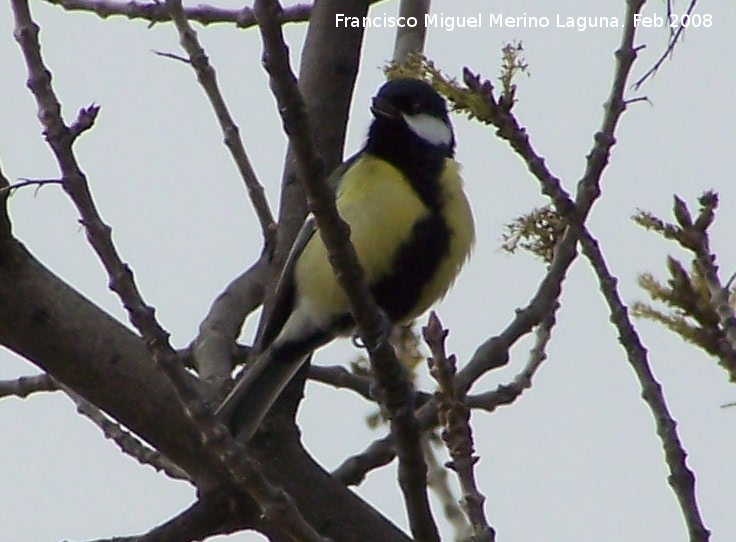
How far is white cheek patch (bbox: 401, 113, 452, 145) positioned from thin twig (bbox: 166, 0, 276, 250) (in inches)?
16.8

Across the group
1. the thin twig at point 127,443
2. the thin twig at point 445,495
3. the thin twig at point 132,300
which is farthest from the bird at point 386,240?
the thin twig at point 132,300

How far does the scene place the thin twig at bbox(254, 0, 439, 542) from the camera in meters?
1.55

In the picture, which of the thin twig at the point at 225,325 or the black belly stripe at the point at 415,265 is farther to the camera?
the black belly stripe at the point at 415,265

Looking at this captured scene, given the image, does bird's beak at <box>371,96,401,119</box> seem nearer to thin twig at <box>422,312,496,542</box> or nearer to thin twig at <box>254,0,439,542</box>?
thin twig at <box>254,0,439,542</box>

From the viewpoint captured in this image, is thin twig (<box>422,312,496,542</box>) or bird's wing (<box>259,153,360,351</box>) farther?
bird's wing (<box>259,153,360,351</box>)

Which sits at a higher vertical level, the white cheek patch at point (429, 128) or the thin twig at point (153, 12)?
the thin twig at point (153, 12)

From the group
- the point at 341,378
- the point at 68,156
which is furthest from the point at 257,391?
the point at 68,156

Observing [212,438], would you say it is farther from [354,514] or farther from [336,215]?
[354,514]

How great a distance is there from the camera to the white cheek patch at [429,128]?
2975 mm

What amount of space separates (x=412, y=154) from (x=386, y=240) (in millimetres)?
271

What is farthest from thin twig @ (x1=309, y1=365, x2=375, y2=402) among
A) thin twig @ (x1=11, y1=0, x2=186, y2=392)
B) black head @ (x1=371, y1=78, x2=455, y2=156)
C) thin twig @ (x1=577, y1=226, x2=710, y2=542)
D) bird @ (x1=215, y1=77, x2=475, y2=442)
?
thin twig @ (x1=11, y1=0, x2=186, y2=392)

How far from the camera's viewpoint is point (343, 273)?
1788mm

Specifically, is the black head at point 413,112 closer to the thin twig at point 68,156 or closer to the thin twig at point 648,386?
the thin twig at point 648,386

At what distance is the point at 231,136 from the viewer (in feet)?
9.24
